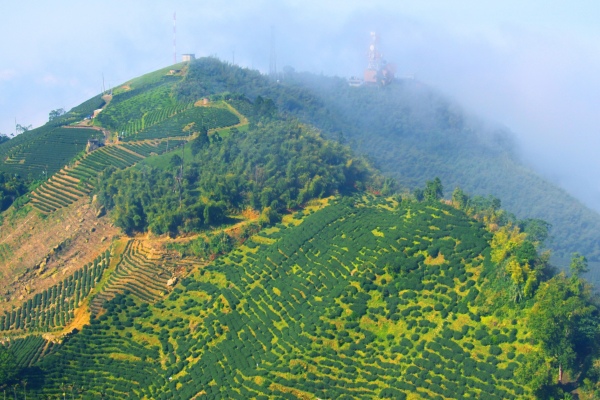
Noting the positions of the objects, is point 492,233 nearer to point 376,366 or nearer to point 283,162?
point 376,366

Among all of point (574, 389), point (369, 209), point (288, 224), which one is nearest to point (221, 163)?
point (288, 224)

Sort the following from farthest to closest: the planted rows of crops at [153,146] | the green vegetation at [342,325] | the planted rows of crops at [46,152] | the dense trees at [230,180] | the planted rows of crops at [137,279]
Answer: the planted rows of crops at [46,152] → the planted rows of crops at [153,146] → the dense trees at [230,180] → the planted rows of crops at [137,279] → the green vegetation at [342,325]

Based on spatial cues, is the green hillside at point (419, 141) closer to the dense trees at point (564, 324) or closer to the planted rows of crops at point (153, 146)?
the planted rows of crops at point (153, 146)

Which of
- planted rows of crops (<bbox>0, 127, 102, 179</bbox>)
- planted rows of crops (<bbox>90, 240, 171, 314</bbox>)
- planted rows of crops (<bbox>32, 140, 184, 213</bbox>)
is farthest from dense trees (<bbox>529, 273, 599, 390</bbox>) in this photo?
planted rows of crops (<bbox>0, 127, 102, 179</bbox>)

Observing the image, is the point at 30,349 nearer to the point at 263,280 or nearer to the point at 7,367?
the point at 7,367

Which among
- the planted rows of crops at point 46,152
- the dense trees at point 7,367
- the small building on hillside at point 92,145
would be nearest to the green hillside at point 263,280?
the dense trees at point 7,367

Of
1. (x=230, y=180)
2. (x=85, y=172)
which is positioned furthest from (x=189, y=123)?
(x=230, y=180)
